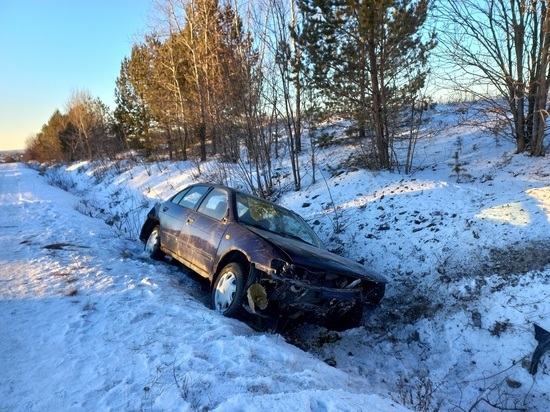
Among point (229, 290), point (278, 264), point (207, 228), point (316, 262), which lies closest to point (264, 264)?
point (278, 264)

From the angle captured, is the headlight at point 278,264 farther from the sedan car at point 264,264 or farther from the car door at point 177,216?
the car door at point 177,216

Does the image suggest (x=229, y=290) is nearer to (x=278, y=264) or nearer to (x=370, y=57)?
(x=278, y=264)

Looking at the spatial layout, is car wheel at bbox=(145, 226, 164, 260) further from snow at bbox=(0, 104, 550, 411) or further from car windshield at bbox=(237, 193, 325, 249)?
car windshield at bbox=(237, 193, 325, 249)

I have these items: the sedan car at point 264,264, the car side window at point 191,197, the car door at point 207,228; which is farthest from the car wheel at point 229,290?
the car side window at point 191,197

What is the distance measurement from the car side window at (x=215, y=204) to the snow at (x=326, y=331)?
112 cm

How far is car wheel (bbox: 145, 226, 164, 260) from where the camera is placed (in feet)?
21.7

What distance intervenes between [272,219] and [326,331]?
1693 millimetres

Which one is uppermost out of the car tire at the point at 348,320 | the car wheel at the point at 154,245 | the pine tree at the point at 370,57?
the pine tree at the point at 370,57

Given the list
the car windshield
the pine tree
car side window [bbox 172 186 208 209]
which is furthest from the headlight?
the pine tree

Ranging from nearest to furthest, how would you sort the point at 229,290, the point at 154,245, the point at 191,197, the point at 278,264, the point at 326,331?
the point at 278,264
the point at 229,290
the point at 326,331
the point at 191,197
the point at 154,245

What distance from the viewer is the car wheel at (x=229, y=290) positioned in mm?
4125

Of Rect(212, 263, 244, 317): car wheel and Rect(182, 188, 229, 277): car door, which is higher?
Rect(182, 188, 229, 277): car door

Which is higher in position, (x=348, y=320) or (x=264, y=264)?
(x=264, y=264)

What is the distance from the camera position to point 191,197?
6258 mm
